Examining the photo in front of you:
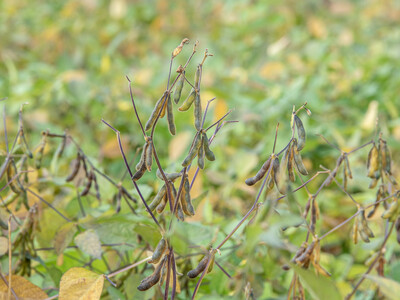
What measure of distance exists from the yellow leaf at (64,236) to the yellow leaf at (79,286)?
136 mm

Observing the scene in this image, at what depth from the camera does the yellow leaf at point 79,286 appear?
2.75 feet

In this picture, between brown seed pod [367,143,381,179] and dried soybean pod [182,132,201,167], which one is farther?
brown seed pod [367,143,381,179]

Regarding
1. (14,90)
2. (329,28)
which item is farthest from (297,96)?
(329,28)

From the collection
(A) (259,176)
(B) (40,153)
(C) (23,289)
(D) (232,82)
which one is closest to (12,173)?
(B) (40,153)

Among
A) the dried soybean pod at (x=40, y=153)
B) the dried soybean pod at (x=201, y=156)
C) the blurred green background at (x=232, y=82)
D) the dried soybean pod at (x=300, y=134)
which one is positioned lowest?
the dried soybean pod at (x=201, y=156)

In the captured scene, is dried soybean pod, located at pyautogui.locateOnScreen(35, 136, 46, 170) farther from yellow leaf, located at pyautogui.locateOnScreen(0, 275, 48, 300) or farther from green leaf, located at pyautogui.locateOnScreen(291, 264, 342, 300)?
green leaf, located at pyautogui.locateOnScreen(291, 264, 342, 300)

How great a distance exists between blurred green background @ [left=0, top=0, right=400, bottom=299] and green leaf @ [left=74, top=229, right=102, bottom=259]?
0.76 feet

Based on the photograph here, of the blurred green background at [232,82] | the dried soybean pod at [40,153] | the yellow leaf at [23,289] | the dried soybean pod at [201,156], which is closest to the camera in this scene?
the dried soybean pod at [201,156]

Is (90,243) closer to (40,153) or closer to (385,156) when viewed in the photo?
(40,153)

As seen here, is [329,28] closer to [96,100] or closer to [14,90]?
[96,100]

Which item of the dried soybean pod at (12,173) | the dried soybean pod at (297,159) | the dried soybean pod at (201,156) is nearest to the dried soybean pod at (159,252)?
the dried soybean pod at (201,156)

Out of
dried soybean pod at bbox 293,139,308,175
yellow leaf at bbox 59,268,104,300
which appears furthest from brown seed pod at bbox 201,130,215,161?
yellow leaf at bbox 59,268,104,300

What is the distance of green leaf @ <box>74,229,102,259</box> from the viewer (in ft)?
3.05

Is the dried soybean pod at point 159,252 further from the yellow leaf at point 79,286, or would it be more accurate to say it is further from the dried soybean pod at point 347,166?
the dried soybean pod at point 347,166
